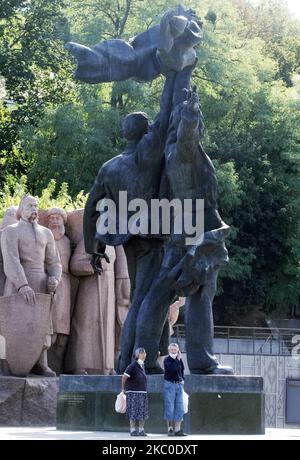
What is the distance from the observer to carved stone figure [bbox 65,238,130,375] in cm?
2002

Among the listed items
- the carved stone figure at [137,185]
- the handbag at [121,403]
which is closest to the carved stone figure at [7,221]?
the carved stone figure at [137,185]

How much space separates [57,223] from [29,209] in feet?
4.05

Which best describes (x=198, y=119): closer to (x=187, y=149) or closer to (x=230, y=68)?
(x=187, y=149)

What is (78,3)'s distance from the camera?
45.8 meters

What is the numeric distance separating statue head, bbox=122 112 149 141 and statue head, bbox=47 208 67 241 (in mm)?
5044

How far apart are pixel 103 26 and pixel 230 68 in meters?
4.54

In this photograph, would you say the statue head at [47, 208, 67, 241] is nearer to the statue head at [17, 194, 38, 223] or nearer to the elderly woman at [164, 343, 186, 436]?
the statue head at [17, 194, 38, 223]

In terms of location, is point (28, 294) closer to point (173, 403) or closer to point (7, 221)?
point (7, 221)

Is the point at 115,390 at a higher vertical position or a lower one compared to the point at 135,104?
lower

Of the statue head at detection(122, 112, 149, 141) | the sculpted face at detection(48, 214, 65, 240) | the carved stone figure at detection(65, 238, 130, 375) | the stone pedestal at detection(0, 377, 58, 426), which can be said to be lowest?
the stone pedestal at detection(0, 377, 58, 426)

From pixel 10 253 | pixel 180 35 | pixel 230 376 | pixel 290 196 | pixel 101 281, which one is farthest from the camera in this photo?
pixel 290 196

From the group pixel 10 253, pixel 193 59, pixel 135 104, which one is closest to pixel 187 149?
pixel 193 59

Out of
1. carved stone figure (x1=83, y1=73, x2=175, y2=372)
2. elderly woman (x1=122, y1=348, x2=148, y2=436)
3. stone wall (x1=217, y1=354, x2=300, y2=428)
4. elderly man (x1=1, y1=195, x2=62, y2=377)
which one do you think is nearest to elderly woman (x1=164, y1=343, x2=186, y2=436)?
elderly woman (x1=122, y1=348, x2=148, y2=436)

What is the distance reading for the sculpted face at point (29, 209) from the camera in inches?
736
